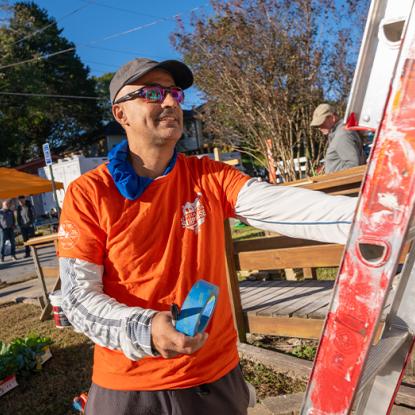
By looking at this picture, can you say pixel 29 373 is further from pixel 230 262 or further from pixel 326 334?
pixel 326 334

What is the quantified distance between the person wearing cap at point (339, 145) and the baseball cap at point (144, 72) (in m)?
2.93

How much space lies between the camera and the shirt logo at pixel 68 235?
1.48m

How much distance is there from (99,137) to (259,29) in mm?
37869

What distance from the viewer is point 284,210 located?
154 centimetres

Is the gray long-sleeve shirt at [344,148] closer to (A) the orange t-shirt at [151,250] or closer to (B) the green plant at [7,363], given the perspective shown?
(A) the orange t-shirt at [151,250]

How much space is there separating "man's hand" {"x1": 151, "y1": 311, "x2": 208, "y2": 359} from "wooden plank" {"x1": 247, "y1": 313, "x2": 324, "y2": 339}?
203 centimetres

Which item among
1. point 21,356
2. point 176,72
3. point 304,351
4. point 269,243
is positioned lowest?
point 21,356

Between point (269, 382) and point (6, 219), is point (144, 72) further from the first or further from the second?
point (6, 219)

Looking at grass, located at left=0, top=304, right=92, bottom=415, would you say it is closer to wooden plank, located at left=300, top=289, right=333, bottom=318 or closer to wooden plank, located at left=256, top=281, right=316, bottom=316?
wooden plank, located at left=256, top=281, right=316, bottom=316

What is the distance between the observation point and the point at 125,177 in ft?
5.38

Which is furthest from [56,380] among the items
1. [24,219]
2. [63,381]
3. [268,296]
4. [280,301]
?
[24,219]

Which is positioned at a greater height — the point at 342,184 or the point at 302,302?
the point at 342,184

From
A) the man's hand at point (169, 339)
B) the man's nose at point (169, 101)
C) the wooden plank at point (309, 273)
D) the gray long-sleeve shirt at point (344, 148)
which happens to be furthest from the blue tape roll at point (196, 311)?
the wooden plank at point (309, 273)

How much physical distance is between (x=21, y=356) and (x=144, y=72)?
3.65 metres
